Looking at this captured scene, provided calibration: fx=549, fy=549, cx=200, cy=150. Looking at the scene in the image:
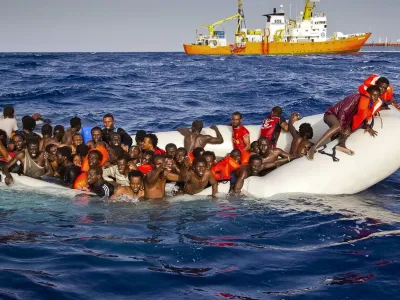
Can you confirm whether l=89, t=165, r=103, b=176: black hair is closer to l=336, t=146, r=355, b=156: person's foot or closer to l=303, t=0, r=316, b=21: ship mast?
l=336, t=146, r=355, b=156: person's foot

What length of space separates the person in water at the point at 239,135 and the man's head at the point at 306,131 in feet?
3.16

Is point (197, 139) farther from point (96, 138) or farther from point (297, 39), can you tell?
point (297, 39)

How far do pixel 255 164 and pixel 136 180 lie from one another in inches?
70.7

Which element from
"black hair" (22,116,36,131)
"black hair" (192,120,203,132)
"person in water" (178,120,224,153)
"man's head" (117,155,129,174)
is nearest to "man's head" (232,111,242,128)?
"person in water" (178,120,224,153)

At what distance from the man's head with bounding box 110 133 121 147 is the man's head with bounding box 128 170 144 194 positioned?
1.17m

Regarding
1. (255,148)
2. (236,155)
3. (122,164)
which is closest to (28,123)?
(122,164)

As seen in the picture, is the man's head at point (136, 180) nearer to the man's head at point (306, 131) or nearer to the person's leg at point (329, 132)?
the person's leg at point (329, 132)

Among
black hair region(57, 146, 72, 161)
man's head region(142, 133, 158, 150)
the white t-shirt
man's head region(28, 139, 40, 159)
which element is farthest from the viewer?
the white t-shirt

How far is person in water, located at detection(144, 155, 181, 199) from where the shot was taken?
23.9ft

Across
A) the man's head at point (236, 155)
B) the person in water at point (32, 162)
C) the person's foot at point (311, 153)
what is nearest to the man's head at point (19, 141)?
the person in water at point (32, 162)

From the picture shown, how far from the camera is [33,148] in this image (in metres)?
8.05

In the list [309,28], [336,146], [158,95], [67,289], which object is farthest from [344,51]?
[67,289]

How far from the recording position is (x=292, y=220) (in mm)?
6891

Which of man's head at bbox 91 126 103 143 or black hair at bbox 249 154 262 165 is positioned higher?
man's head at bbox 91 126 103 143
